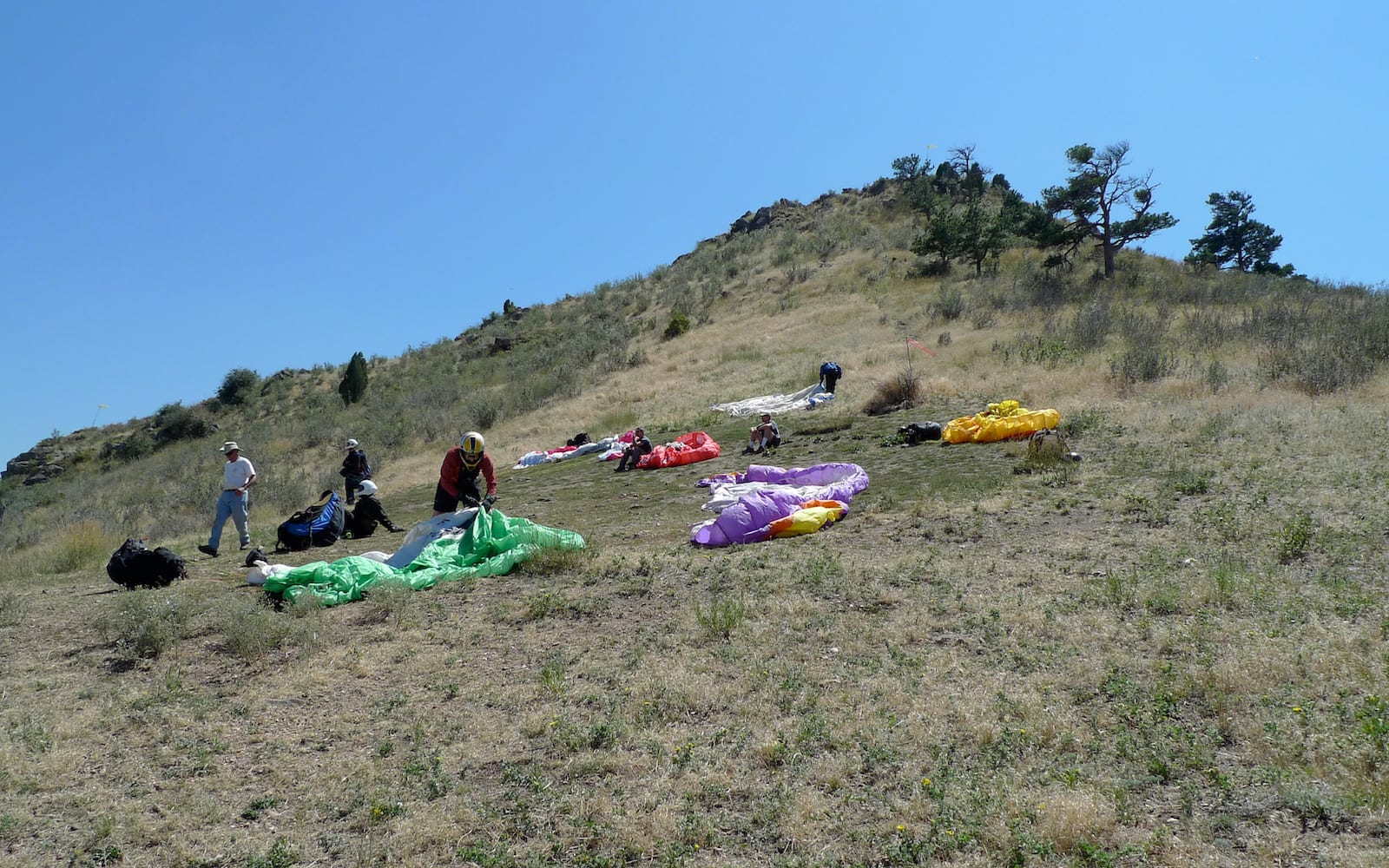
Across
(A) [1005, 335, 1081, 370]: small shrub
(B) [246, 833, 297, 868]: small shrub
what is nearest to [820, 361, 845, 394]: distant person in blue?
(A) [1005, 335, 1081, 370]: small shrub

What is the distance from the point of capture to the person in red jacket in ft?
31.2

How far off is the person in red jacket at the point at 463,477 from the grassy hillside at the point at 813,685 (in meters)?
1.66

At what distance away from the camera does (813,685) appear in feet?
16.2

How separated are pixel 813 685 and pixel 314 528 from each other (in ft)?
26.5

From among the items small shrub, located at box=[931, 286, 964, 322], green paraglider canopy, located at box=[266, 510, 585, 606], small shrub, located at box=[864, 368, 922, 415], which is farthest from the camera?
small shrub, located at box=[931, 286, 964, 322]

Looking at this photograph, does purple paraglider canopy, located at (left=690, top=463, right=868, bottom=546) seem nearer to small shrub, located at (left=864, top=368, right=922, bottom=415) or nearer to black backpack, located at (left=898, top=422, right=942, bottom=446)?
black backpack, located at (left=898, top=422, right=942, bottom=446)

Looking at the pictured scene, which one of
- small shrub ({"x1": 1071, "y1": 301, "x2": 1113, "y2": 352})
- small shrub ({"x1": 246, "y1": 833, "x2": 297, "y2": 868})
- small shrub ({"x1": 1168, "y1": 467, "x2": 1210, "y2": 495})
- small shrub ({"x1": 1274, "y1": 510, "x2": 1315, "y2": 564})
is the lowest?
small shrub ({"x1": 246, "y1": 833, "x2": 297, "y2": 868})

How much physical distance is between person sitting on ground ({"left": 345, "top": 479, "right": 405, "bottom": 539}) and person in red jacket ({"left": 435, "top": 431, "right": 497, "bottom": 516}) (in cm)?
208

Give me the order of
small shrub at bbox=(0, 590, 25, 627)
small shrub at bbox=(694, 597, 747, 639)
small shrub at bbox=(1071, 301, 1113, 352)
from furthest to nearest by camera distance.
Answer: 1. small shrub at bbox=(1071, 301, 1113, 352)
2. small shrub at bbox=(0, 590, 25, 627)
3. small shrub at bbox=(694, 597, 747, 639)

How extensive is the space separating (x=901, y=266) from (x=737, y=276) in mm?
9130

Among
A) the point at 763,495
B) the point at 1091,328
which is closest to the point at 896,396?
the point at 1091,328

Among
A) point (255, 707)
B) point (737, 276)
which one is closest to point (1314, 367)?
point (255, 707)

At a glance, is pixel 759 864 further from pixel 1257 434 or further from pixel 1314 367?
pixel 1314 367

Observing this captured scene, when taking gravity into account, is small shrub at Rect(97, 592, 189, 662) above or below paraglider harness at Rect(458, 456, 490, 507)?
below
